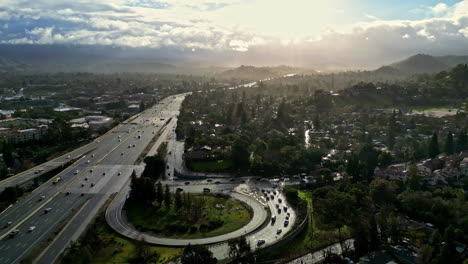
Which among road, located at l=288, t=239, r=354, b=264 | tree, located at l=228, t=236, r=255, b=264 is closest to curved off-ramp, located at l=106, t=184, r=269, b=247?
tree, located at l=228, t=236, r=255, b=264

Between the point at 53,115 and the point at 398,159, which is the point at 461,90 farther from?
the point at 53,115

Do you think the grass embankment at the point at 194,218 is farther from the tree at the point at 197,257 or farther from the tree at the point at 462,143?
the tree at the point at 462,143

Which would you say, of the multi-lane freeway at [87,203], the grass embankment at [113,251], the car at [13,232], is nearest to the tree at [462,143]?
the multi-lane freeway at [87,203]

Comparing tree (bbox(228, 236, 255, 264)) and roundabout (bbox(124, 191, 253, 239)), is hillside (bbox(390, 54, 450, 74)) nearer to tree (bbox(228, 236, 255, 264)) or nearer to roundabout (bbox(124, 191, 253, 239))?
roundabout (bbox(124, 191, 253, 239))

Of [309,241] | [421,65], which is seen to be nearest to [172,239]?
[309,241]

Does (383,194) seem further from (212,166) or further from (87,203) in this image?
(87,203)

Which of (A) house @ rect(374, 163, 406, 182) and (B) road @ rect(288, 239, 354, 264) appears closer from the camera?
(B) road @ rect(288, 239, 354, 264)

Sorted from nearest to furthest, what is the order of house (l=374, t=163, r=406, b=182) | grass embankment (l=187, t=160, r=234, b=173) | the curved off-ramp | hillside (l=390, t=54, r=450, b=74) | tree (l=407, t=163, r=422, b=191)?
the curved off-ramp
tree (l=407, t=163, r=422, b=191)
house (l=374, t=163, r=406, b=182)
grass embankment (l=187, t=160, r=234, b=173)
hillside (l=390, t=54, r=450, b=74)
